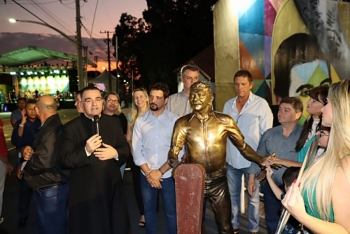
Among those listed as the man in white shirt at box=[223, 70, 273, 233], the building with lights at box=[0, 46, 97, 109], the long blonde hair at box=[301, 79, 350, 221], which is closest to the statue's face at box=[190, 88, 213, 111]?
the man in white shirt at box=[223, 70, 273, 233]

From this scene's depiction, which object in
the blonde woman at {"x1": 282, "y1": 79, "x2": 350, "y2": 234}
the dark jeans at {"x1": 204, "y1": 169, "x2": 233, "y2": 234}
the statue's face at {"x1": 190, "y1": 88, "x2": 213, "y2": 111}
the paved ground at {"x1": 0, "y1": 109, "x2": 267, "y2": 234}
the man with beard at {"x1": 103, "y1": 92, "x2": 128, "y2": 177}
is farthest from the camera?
the man with beard at {"x1": 103, "y1": 92, "x2": 128, "y2": 177}

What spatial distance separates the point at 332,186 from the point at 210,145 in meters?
1.53

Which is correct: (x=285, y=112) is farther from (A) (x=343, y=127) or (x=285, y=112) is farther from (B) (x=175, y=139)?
(A) (x=343, y=127)

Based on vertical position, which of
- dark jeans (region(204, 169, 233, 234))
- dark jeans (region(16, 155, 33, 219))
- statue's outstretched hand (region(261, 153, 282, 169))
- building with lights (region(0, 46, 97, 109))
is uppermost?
building with lights (region(0, 46, 97, 109))

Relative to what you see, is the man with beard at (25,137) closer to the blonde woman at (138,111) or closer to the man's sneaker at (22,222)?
the man's sneaker at (22,222)

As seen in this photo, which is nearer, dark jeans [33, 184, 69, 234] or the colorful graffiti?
dark jeans [33, 184, 69, 234]

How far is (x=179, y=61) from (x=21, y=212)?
694 inches

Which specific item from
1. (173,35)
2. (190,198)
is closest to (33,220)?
(190,198)

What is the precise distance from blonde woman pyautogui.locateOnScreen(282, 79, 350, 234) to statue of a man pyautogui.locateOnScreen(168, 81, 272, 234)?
54.0 inches

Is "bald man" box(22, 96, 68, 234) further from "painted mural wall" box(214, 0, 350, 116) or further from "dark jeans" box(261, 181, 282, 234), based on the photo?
"painted mural wall" box(214, 0, 350, 116)

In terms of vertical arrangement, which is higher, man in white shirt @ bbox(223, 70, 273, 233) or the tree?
the tree

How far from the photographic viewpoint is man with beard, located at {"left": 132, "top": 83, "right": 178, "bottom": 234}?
3.53m

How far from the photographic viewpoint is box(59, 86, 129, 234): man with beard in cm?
290

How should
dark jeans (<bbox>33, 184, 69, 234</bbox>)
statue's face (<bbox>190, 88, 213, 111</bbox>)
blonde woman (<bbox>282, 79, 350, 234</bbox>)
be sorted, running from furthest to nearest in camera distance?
dark jeans (<bbox>33, 184, 69, 234</bbox>) → statue's face (<bbox>190, 88, 213, 111</bbox>) → blonde woman (<bbox>282, 79, 350, 234</bbox>)
